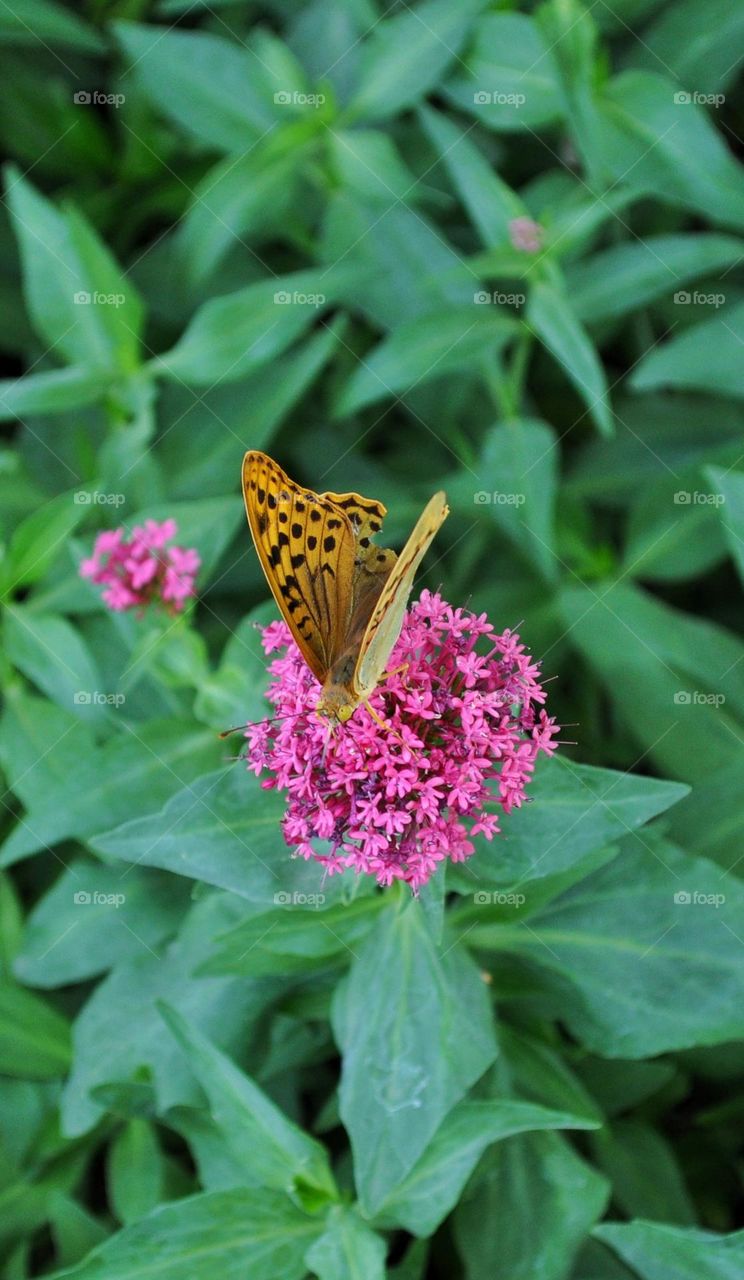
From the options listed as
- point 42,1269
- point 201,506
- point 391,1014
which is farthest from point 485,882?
point 42,1269

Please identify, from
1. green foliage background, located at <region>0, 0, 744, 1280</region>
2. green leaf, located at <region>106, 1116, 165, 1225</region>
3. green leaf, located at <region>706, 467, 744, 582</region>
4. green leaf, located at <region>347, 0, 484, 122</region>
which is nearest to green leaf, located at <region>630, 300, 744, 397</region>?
green foliage background, located at <region>0, 0, 744, 1280</region>

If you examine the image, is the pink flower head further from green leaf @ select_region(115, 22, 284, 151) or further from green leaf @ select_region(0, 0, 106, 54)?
green leaf @ select_region(0, 0, 106, 54)

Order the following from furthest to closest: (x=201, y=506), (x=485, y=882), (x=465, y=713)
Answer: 1. (x=201, y=506)
2. (x=485, y=882)
3. (x=465, y=713)

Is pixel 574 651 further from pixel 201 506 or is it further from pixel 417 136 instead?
pixel 417 136

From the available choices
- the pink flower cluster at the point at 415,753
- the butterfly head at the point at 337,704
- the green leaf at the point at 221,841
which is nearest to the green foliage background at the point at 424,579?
the green leaf at the point at 221,841

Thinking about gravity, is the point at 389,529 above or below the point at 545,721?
above

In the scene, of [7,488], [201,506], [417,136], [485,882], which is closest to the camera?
[485,882]
